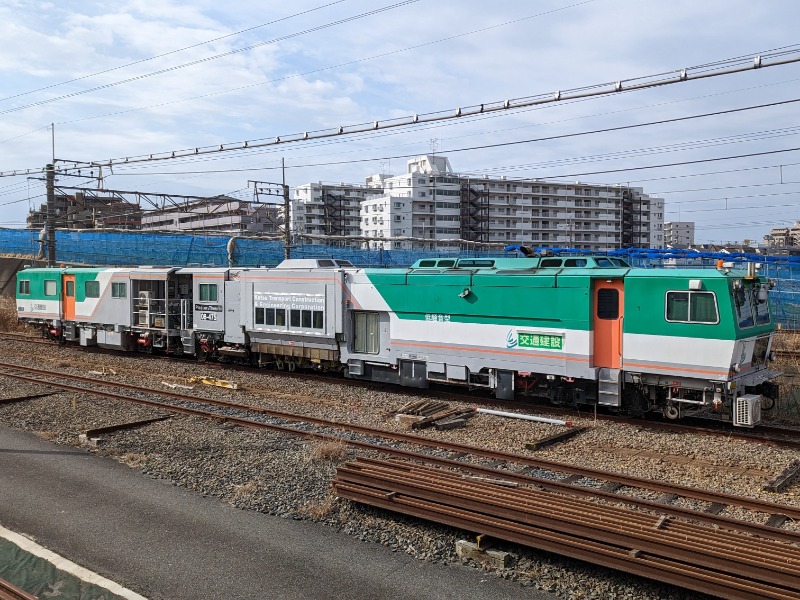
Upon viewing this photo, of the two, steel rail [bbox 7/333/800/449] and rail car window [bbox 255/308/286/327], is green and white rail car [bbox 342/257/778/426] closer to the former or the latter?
steel rail [bbox 7/333/800/449]

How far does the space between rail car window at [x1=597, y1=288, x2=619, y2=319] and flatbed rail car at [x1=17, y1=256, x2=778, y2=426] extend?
0.02 m

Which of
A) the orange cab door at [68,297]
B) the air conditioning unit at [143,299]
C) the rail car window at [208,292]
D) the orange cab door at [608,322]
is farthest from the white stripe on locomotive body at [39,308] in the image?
the orange cab door at [608,322]

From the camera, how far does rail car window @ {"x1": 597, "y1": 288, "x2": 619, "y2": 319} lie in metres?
14.3

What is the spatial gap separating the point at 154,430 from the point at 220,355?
10791mm

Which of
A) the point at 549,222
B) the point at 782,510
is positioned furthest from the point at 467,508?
the point at 549,222

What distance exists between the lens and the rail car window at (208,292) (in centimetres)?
2305

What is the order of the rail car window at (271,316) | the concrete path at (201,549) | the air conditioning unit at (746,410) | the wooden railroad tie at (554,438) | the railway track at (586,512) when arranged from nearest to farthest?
1. the railway track at (586,512)
2. the concrete path at (201,549)
3. the wooden railroad tie at (554,438)
4. the air conditioning unit at (746,410)
5. the rail car window at (271,316)

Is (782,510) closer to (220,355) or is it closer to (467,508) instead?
(467,508)

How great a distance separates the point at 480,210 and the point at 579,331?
274 feet

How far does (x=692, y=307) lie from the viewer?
13297mm

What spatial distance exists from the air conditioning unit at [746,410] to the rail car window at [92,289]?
2346cm

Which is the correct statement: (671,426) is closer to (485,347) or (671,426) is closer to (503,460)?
(485,347)

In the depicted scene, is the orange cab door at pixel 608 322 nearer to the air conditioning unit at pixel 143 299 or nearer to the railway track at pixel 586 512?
the railway track at pixel 586 512

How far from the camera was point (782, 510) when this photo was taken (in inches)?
344
